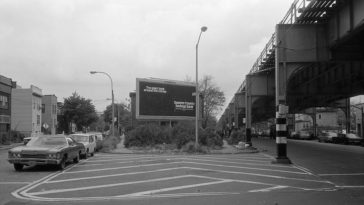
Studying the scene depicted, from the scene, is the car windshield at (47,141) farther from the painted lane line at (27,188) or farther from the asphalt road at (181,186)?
the painted lane line at (27,188)

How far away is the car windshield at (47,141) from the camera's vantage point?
64.3ft

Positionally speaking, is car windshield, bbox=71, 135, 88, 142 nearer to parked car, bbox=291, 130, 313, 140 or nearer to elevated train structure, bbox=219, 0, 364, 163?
elevated train structure, bbox=219, 0, 364, 163

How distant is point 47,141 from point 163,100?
85.0 ft

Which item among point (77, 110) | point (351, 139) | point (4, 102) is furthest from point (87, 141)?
point (77, 110)

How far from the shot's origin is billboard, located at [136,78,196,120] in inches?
1745

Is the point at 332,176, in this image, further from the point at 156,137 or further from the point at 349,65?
the point at 156,137

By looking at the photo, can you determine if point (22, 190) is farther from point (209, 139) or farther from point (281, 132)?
point (209, 139)

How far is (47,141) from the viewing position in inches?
791

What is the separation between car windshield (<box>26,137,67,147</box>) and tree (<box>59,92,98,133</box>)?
231 feet

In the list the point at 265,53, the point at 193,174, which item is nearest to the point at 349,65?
the point at 265,53

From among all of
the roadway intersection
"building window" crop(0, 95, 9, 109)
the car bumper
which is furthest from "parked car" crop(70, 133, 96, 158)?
"building window" crop(0, 95, 9, 109)

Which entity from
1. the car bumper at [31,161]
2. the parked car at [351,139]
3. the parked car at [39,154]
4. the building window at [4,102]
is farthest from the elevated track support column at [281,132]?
the building window at [4,102]

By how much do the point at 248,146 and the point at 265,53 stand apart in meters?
7.56

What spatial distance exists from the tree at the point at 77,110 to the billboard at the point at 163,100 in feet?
154
